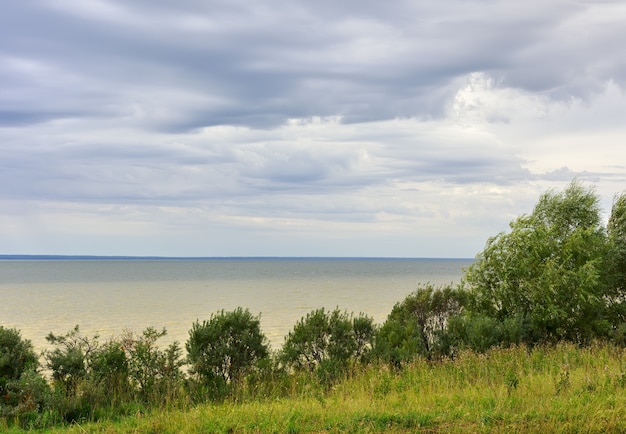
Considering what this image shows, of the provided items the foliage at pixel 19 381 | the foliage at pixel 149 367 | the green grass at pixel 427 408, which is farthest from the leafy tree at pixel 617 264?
the foliage at pixel 19 381

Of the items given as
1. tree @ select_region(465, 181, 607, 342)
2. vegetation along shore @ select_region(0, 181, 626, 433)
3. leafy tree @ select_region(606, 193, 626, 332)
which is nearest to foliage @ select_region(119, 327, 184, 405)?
vegetation along shore @ select_region(0, 181, 626, 433)

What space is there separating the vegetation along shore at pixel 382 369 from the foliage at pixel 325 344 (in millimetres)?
38

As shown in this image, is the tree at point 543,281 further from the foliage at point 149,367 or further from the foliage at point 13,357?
the foliage at point 13,357

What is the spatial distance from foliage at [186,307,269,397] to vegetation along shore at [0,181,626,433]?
0.09 ft

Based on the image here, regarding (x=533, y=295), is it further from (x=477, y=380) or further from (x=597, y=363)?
(x=477, y=380)

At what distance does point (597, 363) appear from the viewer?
14.0 m

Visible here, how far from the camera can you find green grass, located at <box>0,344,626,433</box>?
29.7ft

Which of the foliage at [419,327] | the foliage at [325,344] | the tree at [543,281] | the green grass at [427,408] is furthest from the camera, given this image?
the tree at [543,281]

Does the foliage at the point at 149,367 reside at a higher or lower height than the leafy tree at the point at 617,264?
lower

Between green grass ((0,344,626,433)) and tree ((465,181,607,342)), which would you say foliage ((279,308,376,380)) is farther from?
tree ((465,181,607,342))

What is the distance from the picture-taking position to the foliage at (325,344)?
584 inches

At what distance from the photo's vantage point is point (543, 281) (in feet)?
69.5

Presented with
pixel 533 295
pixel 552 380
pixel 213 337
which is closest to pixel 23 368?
pixel 213 337

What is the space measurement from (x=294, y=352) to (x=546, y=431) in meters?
7.36
